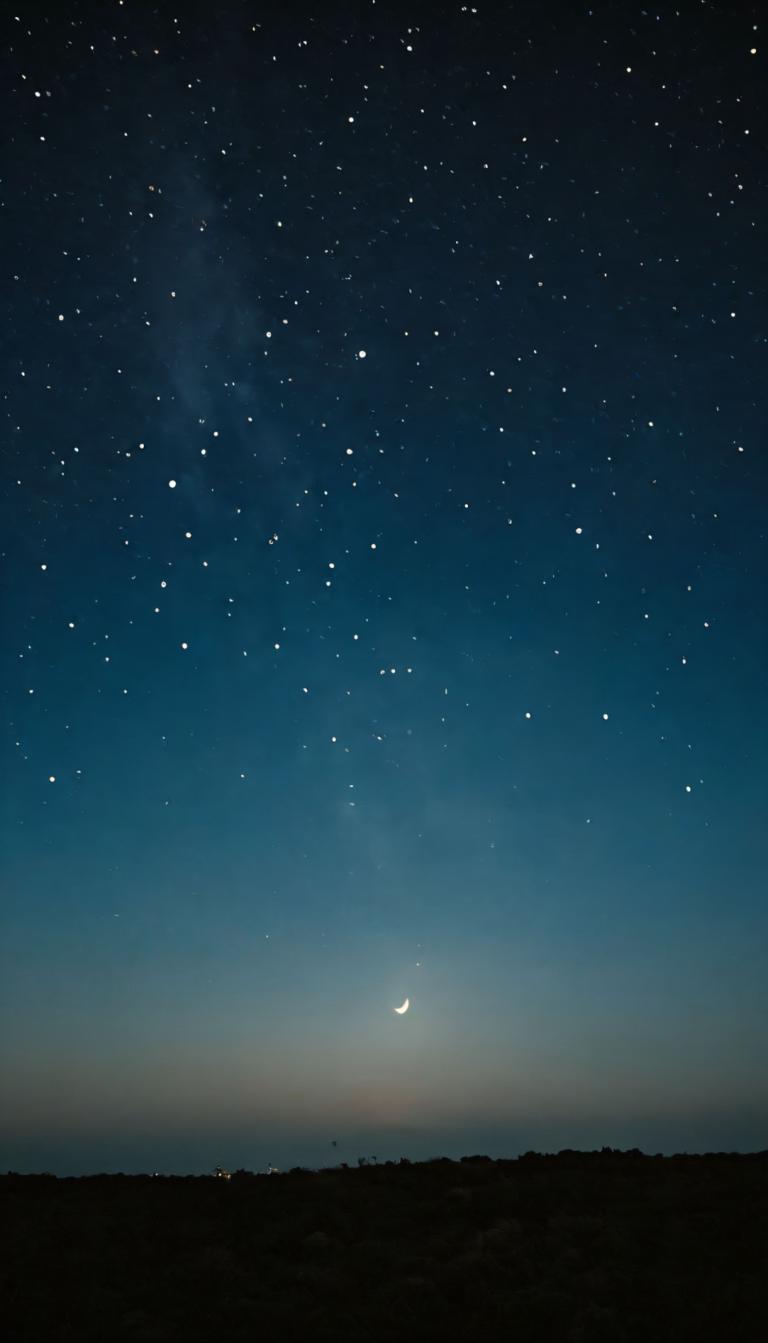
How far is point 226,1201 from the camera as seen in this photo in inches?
583

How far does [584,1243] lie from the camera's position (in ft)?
40.6

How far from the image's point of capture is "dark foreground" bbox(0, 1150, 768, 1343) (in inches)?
393

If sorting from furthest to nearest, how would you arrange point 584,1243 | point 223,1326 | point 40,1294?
point 584,1243 < point 40,1294 < point 223,1326

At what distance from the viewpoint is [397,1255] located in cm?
1212

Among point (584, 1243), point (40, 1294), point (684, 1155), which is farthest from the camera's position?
point (684, 1155)

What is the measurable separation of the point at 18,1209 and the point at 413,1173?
21.3ft

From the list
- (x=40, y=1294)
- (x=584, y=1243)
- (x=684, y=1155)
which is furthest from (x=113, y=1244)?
(x=684, y=1155)

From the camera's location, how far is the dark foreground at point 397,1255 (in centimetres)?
998

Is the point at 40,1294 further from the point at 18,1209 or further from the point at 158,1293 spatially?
the point at 18,1209

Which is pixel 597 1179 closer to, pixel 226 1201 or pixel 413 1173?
pixel 413 1173

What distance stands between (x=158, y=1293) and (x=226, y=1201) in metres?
4.03

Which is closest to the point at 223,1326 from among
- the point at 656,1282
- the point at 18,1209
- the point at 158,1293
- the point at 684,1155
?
the point at 158,1293

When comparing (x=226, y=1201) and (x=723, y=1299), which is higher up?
(x=226, y=1201)

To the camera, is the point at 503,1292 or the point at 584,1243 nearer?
the point at 503,1292
